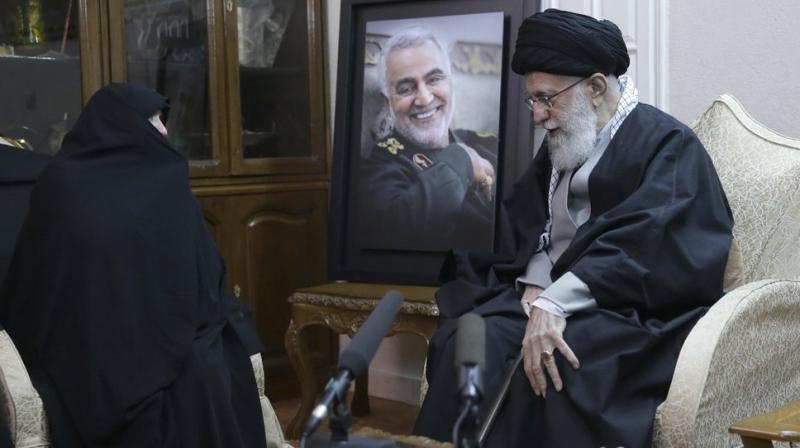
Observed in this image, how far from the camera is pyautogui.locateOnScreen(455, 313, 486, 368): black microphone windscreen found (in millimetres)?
1347

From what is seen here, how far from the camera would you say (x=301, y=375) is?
4012 millimetres

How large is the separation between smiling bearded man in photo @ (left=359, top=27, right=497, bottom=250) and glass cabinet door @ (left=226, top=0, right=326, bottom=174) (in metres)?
0.51

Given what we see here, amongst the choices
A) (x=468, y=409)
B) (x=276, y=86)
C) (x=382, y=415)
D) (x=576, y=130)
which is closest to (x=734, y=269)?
(x=576, y=130)

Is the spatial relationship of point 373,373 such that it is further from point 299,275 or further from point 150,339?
point 150,339

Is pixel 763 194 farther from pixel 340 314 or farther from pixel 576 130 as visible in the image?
pixel 340 314

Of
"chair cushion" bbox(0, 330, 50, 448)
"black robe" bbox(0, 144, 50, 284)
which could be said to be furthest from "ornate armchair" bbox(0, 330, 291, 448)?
"black robe" bbox(0, 144, 50, 284)

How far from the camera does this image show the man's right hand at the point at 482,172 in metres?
3.96

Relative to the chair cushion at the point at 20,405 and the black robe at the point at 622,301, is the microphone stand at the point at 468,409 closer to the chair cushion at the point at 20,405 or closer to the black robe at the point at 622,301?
the black robe at the point at 622,301

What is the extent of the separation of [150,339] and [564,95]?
1260 mm

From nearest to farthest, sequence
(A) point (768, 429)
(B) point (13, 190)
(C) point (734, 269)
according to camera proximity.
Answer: (A) point (768, 429), (C) point (734, 269), (B) point (13, 190)

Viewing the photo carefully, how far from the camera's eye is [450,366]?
105 inches

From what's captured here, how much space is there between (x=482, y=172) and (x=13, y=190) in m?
1.63

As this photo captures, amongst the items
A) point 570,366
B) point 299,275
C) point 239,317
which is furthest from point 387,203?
point 570,366

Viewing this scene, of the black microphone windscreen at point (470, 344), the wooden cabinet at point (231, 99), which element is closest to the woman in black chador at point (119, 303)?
the wooden cabinet at point (231, 99)
